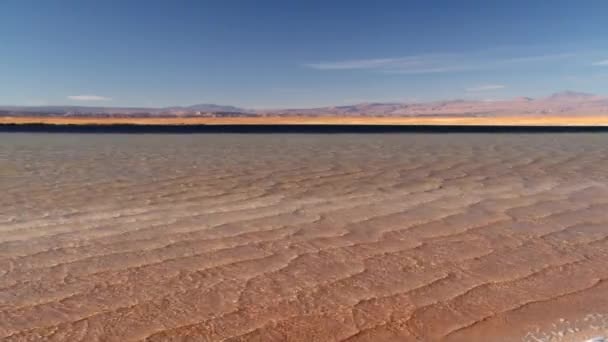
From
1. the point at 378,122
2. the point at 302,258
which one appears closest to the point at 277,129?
the point at 302,258

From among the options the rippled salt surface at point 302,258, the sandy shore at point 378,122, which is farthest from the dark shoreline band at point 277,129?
the rippled salt surface at point 302,258

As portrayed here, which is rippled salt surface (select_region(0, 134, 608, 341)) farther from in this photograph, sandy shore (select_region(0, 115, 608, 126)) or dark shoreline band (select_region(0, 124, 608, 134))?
sandy shore (select_region(0, 115, 608, 126))

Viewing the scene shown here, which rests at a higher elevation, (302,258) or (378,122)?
(302,258)

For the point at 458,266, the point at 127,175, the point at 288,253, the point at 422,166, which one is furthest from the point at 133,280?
the point at 422,166

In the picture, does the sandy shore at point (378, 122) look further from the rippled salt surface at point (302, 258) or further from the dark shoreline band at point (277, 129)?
the rippled salt surface at point (302, 258)

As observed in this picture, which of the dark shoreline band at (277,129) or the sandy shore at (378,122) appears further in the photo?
the sandy shore at (378,122)

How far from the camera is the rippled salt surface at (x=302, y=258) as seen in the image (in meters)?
2.51

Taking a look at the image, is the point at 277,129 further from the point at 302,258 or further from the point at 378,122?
the point at 378,122

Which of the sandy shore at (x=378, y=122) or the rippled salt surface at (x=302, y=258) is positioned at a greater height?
the rippled salt surface at (x=302, y=258)

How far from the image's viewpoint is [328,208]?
199 inches

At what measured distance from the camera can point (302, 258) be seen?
3475 millimetres

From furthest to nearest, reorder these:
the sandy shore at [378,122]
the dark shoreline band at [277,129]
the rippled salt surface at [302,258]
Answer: the sandy shore at [378,122]
the dark shoreline band at [277,129]
the rippled salt surface at [302,258]

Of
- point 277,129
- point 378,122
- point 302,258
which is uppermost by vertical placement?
point 302,258

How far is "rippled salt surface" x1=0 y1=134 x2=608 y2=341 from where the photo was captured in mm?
2508
